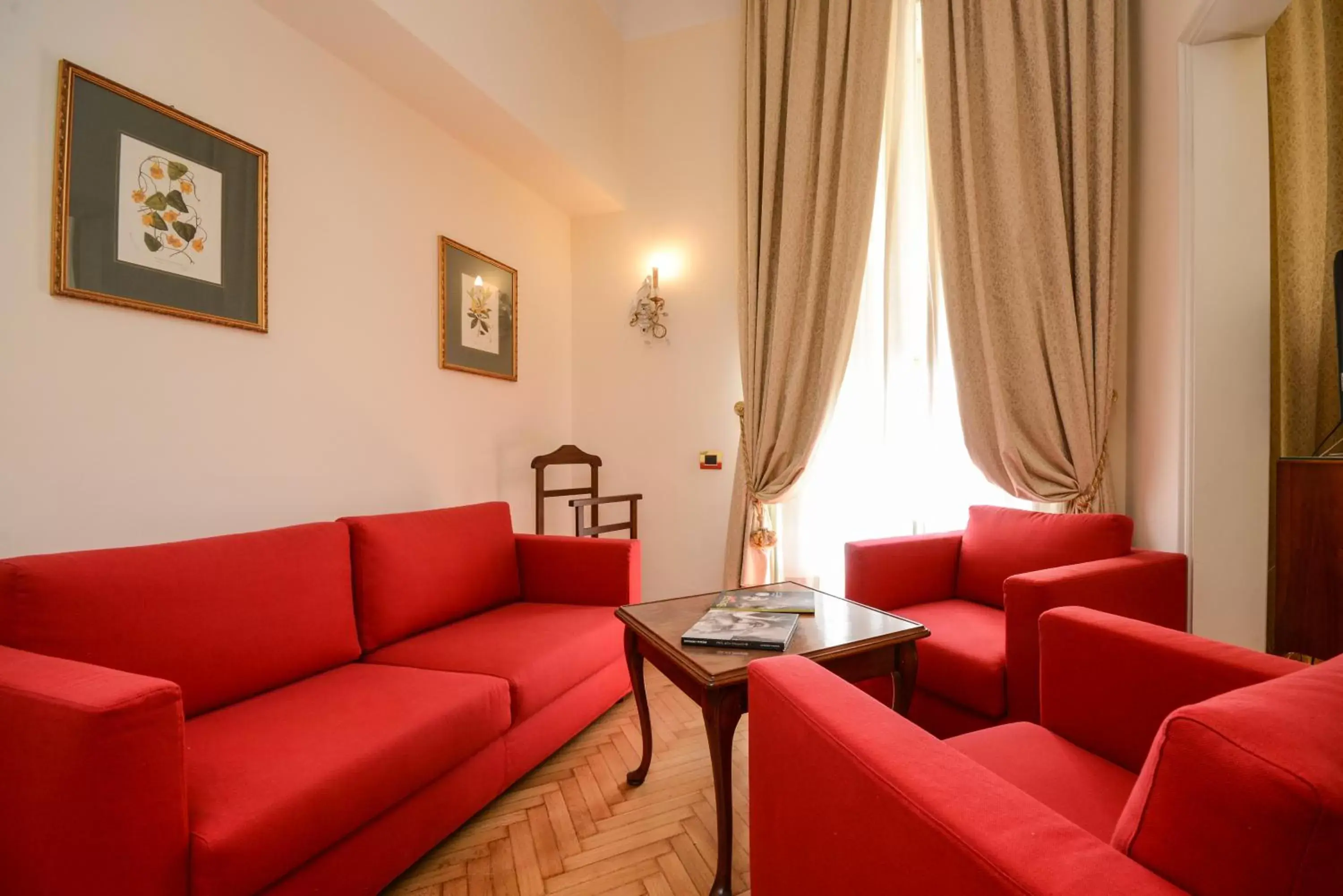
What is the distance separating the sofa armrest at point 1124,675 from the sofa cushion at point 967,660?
0.44m

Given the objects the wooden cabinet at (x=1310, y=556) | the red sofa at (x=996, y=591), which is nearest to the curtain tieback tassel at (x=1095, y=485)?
the red sofa at (x=996, y=591)

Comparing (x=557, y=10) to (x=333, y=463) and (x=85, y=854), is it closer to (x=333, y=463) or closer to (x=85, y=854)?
(x=333, y=463)

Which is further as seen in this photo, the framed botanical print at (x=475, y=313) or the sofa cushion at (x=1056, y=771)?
the framed botanical print at (x=475, y=313)

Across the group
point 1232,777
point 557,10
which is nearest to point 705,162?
point 557,10

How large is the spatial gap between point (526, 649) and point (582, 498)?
1396mm

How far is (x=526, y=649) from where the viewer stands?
6.31 feet

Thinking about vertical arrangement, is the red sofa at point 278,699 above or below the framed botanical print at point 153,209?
below

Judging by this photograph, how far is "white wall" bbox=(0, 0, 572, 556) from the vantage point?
156 cm

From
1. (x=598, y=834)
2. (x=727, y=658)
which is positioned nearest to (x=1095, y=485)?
(x=727, y=658)

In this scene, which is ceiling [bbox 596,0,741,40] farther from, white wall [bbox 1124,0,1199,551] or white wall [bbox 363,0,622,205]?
white wall [bbox 1124,0,1199,551]

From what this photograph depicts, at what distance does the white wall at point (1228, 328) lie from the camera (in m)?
2.15

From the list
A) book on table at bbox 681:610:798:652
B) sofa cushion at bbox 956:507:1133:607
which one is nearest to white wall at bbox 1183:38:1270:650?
sofa cushion at bbox 956:507:1133:607

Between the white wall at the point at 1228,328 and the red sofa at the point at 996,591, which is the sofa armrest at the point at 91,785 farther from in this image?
the white wall at the point at 1228,328

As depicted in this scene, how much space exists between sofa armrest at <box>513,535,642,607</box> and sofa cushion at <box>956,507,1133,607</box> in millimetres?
1394
